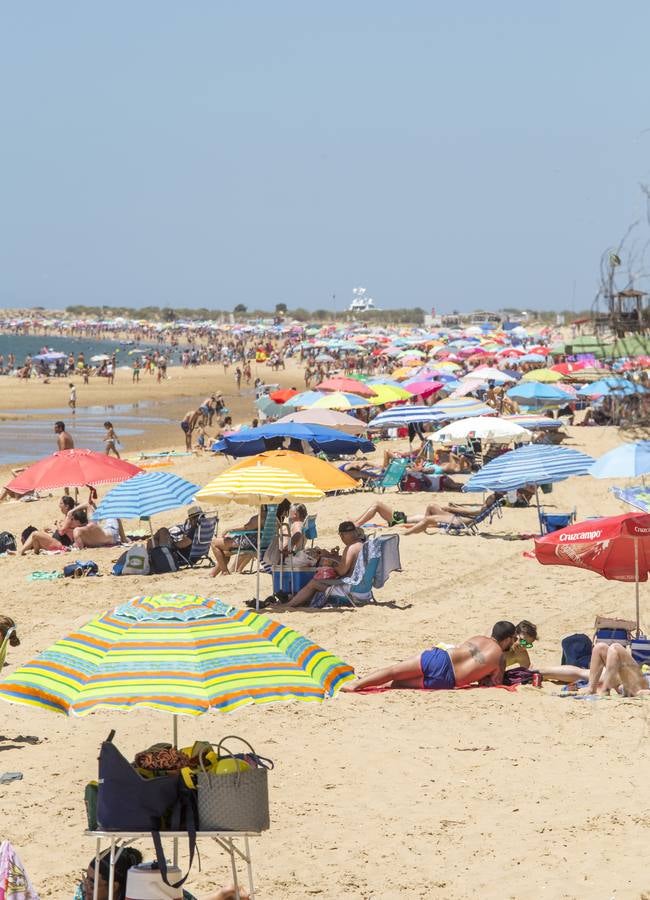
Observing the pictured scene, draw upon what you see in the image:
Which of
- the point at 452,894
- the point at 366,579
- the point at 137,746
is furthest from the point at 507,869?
the point at 366,579

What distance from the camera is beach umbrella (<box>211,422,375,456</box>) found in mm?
15531

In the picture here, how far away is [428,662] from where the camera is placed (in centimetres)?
844

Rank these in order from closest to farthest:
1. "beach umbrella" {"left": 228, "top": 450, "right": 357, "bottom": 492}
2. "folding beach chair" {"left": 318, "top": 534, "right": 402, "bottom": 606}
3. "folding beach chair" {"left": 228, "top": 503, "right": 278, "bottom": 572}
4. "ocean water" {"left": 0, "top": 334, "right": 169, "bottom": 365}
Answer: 1. "folding beach chair" {"left": 318, "top": 534, "right": 402, "bottom": 606}
2. "beach umbrella" {"left": 228, "top": 450, "right": 357, "bottom": 492}
3. "folding beach chair" {"left": 228, "top": 503, "right": 278, "bottom": 572}
4. "ocean water" {"left": 0, "top": 334, "right": 169, "bottom": 365}

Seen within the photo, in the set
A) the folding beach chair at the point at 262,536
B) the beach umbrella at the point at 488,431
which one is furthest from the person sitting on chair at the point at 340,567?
the beach umbrella at the point at 488,431

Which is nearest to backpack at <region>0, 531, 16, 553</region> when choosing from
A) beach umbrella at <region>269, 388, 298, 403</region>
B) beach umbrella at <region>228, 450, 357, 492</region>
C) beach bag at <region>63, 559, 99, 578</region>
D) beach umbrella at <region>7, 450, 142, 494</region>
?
beach umbrella at <region>7, 450, 142, 494</region>

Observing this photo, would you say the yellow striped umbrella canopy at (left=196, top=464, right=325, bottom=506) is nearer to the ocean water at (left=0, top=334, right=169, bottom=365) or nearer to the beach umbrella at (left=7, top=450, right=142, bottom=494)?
the beach umbrella at (left=7, top=450, right=142, bottom=494)

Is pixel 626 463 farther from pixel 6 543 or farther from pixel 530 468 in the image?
pixel 6 543

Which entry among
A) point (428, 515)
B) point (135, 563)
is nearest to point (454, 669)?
point (135, 563)

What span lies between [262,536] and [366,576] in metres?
1.69

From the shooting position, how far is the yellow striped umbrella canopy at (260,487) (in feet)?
34.2

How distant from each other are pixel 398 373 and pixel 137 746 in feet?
104

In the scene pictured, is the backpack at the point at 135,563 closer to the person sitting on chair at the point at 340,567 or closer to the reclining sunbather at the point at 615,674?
the person sitting on chair at the point at 340,567

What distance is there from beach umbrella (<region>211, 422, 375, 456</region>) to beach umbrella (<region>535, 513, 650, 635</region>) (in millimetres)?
6653

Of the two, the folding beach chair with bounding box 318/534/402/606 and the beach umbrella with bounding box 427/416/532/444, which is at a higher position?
the beach umbrella with bounding box 427/416/532/444
